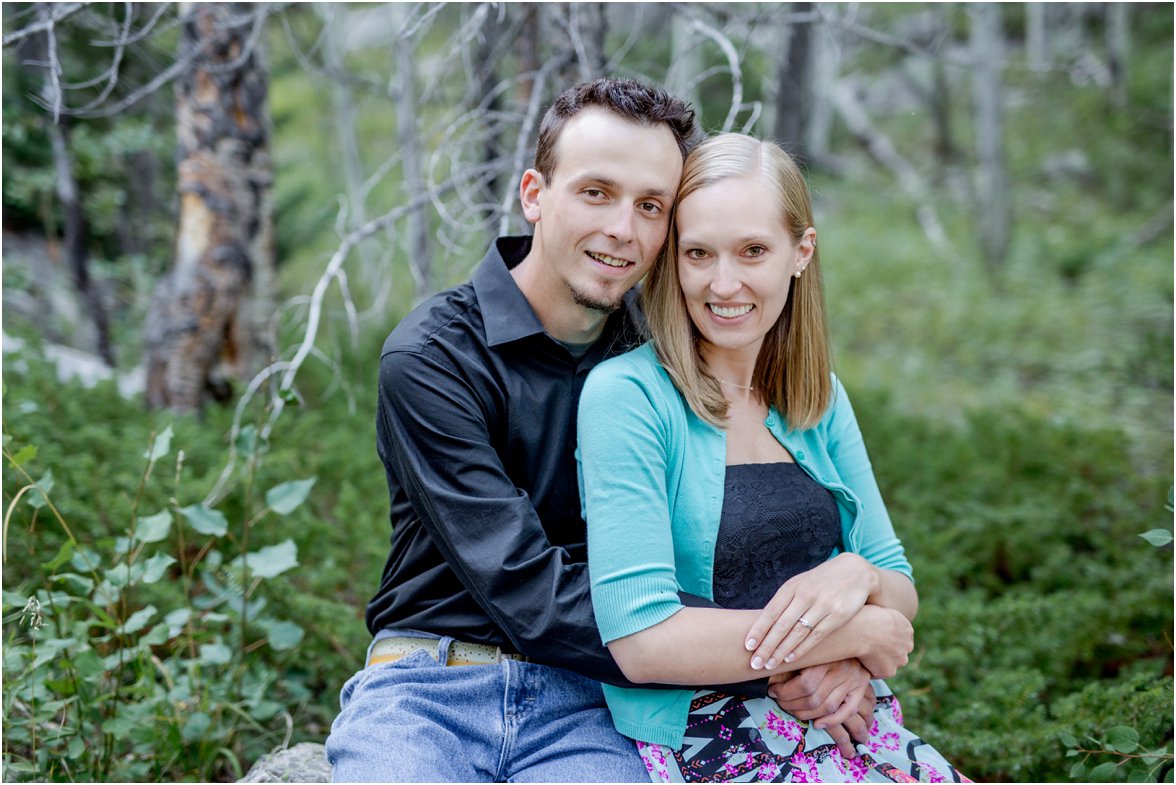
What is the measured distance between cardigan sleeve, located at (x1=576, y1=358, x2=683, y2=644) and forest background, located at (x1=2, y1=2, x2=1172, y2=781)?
1076 mm

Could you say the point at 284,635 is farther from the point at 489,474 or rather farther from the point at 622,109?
the point at 622,109

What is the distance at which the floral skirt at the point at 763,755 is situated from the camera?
6.86ft

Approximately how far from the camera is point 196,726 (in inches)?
112

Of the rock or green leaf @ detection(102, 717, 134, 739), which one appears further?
green leaf @ detection(102, 717, 134, 739)

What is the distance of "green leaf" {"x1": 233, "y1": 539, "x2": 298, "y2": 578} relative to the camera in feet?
9.53

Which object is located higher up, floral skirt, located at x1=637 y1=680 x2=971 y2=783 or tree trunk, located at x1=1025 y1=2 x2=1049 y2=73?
tree trunk, located at x1=1025 y1=2 x2=1049 y2=73

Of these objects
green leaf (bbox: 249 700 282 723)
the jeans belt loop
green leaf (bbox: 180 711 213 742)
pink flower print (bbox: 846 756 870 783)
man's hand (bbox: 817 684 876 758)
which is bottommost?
green leaf (bbox: 249 700 282 723)

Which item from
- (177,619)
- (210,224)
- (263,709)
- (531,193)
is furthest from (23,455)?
(210,224)

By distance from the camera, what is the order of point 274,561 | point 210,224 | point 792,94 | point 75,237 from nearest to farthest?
point 274,561 < point 210,224 < point 792,94 < point 75,237

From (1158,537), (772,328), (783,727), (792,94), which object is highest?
(792,94)

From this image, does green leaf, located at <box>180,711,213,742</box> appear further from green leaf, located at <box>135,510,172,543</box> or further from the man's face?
the man's face

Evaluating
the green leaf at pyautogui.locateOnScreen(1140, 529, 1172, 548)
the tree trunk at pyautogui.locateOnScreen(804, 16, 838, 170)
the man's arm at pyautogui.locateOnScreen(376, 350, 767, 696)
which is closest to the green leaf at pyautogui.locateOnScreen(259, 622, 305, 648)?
the man's arm at pyautogui.locateOnScreen(376, 350, 767, 696)

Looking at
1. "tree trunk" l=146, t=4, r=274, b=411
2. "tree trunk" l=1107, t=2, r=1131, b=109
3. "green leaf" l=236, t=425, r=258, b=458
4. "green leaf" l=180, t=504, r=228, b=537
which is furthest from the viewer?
"tree trunk" l=1107, t=2, r=1131, b=109

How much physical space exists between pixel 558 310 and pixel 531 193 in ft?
1.18
